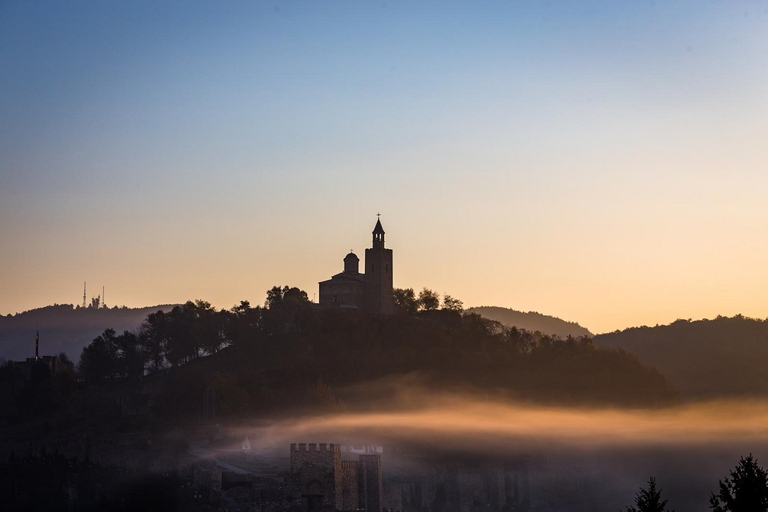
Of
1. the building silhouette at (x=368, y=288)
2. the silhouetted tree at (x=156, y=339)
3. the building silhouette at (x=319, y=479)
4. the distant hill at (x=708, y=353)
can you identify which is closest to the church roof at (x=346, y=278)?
the building silhouette at (x=368, y=288)

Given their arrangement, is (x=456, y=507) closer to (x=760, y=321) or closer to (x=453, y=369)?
(x=453, y=369)

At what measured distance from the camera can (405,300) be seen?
14388 centimetres

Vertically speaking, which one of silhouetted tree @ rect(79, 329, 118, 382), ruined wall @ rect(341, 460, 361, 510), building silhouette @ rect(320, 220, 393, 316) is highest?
building silhouette @ rect(320, 220, 393, 316)

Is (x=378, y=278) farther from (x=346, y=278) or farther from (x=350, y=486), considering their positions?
(x=350, y=486)

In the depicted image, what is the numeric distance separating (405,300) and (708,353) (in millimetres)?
59420

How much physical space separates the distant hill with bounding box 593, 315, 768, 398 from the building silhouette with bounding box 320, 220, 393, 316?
44573 millimetres

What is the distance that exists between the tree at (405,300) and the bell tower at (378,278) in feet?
24.9

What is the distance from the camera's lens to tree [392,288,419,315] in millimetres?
143125

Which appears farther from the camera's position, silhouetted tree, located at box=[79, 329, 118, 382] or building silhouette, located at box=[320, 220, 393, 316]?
building silhouette, located at box=[320, 220, 393, 316]

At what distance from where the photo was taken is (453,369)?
134 meters

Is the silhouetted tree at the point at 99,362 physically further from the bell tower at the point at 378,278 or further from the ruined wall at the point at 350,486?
the ruined wall at the point at 350,486

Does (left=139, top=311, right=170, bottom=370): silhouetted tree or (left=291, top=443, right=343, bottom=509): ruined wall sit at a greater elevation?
(left=139, top=311, right=170, bottom=370): silhouetted tree

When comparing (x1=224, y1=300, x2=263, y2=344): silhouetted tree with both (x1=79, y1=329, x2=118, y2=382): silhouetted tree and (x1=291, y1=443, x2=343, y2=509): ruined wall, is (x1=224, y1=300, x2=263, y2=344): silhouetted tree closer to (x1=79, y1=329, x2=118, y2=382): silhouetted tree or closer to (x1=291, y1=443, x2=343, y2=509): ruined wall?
(x1=79, y1=329, x2=118, y2=382): silhouetted tree

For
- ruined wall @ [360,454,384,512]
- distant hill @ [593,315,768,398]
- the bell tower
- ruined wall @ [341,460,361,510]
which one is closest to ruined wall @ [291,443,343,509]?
ruined wall @ [341,460,361,510]
